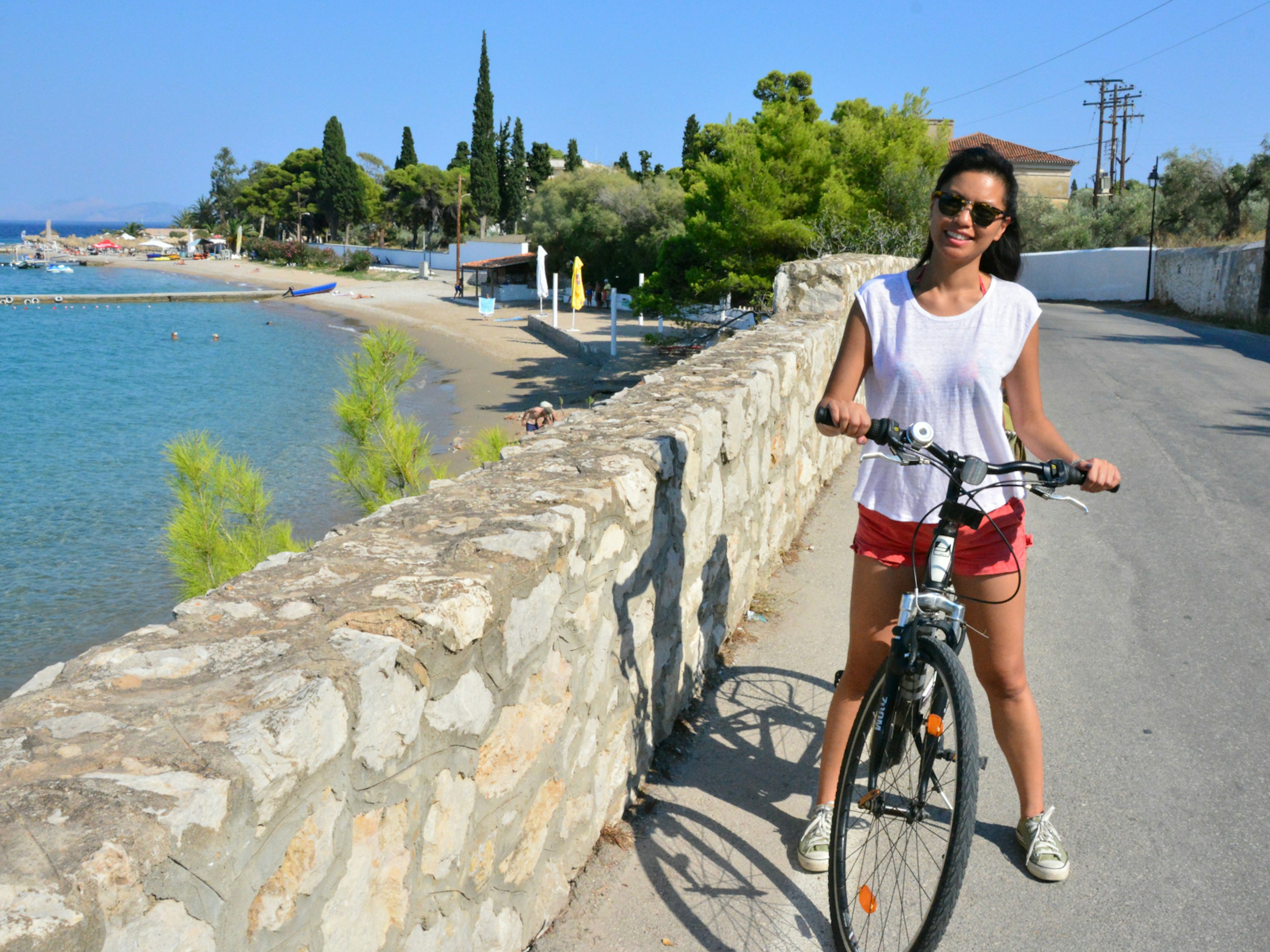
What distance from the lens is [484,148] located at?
67.2 metres

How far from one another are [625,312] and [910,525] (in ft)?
145

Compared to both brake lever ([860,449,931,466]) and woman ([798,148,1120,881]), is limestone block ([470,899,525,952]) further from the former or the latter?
brake lever ([860,449,931,466])

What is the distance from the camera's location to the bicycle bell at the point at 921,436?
219 cm

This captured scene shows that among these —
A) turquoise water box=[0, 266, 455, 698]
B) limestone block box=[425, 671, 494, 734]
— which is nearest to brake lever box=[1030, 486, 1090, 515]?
limestone block box=[425, 671, 494, 734]

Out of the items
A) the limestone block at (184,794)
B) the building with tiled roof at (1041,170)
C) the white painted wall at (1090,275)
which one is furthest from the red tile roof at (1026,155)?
the limestone block at (184,794)

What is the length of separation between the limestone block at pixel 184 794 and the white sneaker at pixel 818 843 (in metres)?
1.85

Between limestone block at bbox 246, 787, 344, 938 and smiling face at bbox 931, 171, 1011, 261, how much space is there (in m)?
1.90

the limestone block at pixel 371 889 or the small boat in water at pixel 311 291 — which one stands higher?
the small boat in water at pixel 311 291

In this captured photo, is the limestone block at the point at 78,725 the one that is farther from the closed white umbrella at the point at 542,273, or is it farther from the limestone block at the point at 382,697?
the closed white umbrella at the point at 542,273

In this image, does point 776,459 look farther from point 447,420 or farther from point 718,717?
point 447,420

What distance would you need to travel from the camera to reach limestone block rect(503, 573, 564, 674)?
6.95 feet

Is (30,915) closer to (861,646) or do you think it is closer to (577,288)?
(861,646)

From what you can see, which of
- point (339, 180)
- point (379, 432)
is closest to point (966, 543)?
point (379, 432)

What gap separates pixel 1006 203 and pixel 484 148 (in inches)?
2725
